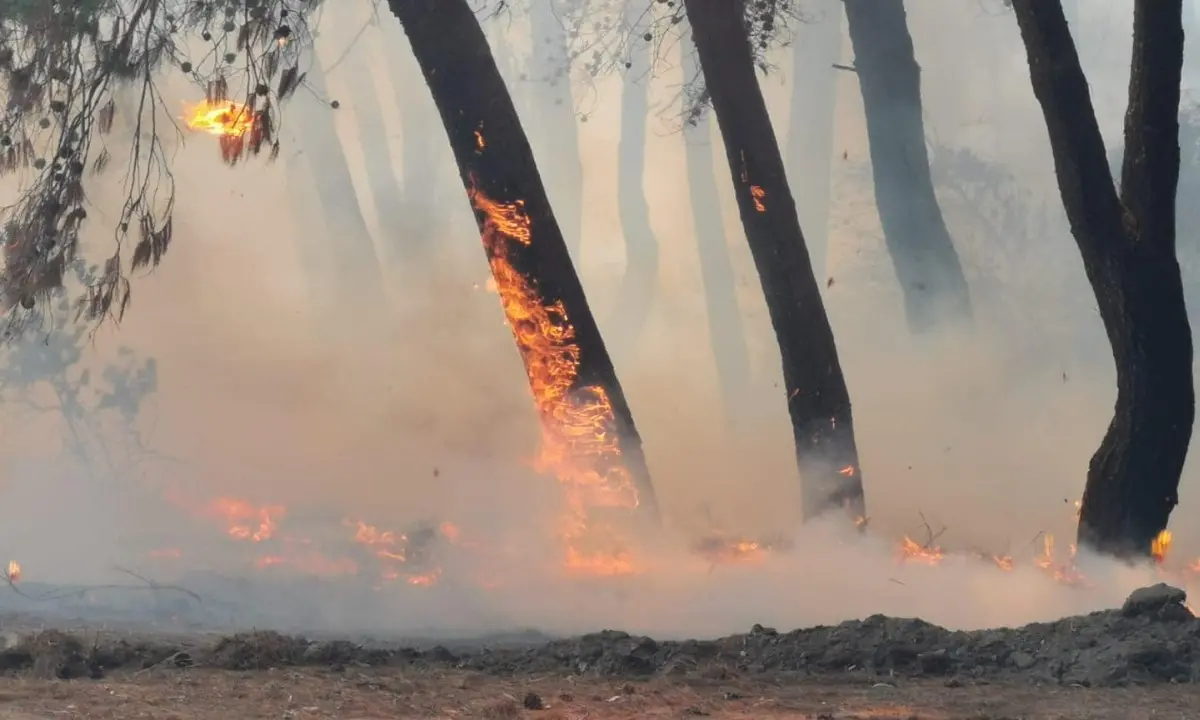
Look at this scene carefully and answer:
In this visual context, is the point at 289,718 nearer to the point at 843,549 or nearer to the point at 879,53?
the point at 843,549

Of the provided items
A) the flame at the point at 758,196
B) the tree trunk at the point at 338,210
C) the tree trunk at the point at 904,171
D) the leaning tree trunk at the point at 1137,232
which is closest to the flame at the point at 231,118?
the flame at the point at 758,196

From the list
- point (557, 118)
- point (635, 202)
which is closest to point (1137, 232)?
point (635, 202)

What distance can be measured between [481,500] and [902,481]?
488cm

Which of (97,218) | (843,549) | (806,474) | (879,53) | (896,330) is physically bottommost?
(843,549)

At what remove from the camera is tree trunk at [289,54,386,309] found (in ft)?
47.9

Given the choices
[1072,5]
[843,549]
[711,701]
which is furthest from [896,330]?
[711,701]

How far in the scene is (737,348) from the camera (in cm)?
1432

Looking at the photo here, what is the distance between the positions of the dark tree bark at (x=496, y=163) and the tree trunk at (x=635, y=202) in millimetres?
6111

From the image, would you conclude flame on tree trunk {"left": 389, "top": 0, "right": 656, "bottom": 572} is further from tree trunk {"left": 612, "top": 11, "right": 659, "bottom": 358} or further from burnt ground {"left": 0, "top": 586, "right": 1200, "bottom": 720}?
tree trunk {"left": 612, "top": 11, "right": 659, "bottom": 358}

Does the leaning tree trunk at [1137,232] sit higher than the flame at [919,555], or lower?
higher

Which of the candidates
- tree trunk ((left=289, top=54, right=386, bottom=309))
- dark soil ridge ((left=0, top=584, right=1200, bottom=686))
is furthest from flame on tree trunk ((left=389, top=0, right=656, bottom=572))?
tree trunk ((left=289, top=54, right=386, bottom=309))

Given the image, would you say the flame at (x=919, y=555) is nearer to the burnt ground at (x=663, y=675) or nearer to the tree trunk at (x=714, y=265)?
the burnt ground at (x=663, y=675)

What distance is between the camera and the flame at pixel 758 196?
28.0 ft

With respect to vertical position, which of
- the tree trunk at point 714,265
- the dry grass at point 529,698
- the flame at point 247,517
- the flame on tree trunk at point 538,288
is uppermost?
the tree trunk at point 714,265
